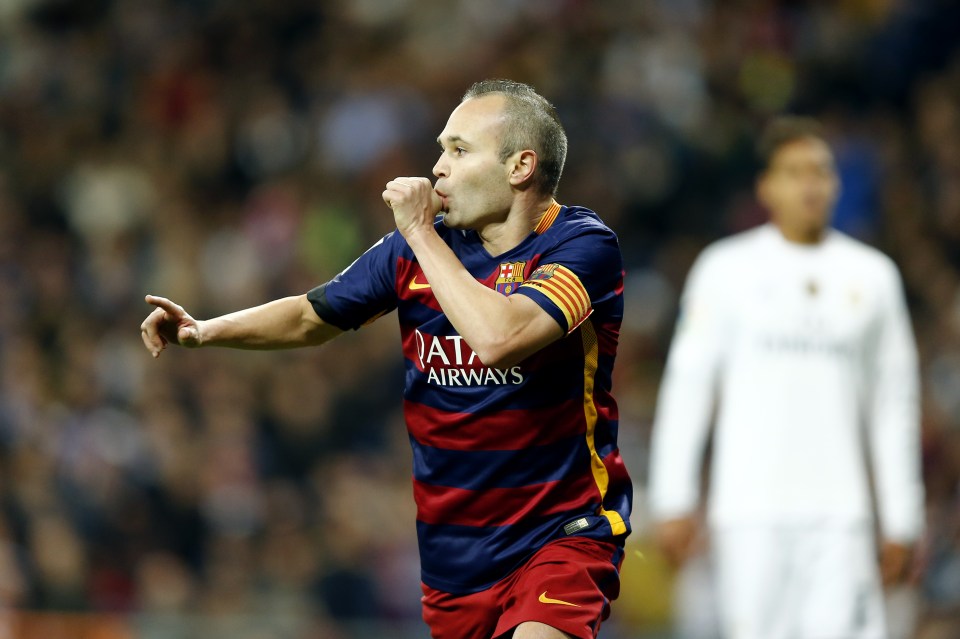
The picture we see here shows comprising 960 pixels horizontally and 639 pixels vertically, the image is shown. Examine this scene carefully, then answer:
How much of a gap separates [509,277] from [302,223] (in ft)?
26.4

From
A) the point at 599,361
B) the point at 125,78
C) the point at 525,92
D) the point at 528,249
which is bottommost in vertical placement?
the point at 599,361

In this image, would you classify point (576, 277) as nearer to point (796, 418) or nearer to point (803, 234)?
point (796, 418)

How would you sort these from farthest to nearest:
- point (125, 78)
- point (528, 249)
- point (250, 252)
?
point (125, 78)
point (250, 252)
point (528, 249)

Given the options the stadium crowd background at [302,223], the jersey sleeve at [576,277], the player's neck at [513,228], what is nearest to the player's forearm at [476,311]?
the jersey sleeve at [576,277]

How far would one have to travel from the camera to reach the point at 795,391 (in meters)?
6.33

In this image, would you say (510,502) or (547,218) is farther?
(547,218)

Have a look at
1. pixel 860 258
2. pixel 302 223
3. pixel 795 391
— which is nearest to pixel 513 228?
pixel 795 391

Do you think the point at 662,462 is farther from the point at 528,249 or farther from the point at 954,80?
the point at 954,80

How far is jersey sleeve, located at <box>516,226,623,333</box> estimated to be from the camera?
13.1 ft

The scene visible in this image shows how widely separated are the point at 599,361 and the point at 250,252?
8.04m

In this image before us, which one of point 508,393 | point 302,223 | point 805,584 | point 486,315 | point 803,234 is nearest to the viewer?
point 486,315

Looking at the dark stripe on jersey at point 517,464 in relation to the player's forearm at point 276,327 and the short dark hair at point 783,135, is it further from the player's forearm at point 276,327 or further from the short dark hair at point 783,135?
the short dark hair at point 783,135

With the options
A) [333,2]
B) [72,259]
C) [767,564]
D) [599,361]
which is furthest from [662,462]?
[333,2]

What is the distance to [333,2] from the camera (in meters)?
13.8
